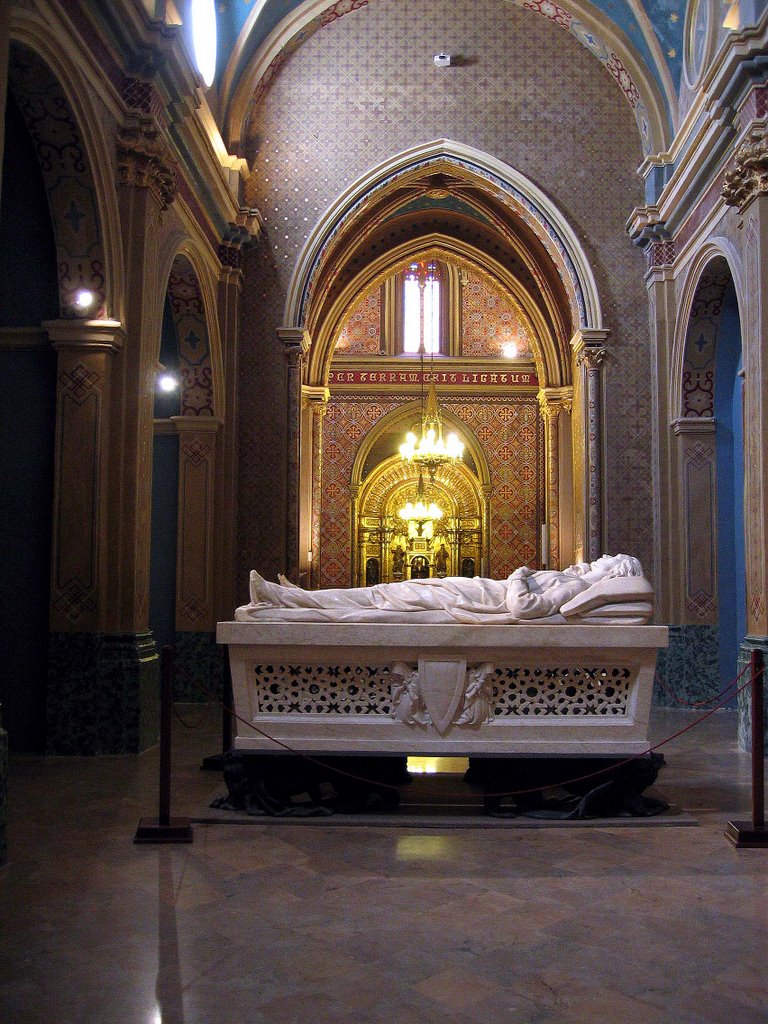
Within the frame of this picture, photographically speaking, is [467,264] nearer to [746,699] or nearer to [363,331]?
[363,331]

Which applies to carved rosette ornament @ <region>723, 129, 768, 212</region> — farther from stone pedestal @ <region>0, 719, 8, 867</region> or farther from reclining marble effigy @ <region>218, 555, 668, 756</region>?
stone pedestal @ <region>0, 719, 8, 867</region>

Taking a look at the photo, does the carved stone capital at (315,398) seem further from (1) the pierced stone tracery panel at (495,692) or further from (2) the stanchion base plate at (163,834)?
(2) the stanchion base plate at (163,834)

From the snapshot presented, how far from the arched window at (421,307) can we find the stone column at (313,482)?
7.84m

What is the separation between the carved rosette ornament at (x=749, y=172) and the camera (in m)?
7.87

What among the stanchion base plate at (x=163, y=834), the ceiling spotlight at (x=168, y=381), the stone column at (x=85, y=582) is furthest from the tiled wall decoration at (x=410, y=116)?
the stanchion base plate at (x=163, y=834)

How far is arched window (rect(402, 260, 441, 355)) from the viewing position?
23672 millimetres

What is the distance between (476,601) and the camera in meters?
5.66

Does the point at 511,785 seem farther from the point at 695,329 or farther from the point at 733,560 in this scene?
the point at 695,329

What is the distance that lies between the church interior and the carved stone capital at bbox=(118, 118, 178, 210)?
35mm

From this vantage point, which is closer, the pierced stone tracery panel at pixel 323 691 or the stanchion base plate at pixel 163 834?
the stanchion base plate at pixel 163 834

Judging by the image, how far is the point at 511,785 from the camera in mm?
5527

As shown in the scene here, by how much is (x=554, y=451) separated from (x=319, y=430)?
4.01 metres

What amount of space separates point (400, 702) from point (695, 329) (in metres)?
7.16

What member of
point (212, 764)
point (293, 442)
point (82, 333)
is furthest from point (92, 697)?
point (293, 442)
